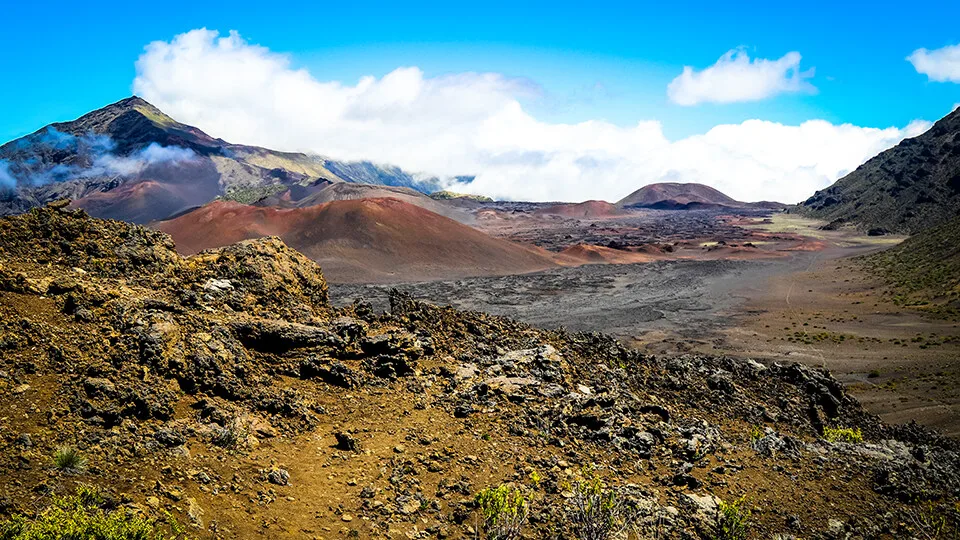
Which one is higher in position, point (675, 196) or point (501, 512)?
point (675, 196)

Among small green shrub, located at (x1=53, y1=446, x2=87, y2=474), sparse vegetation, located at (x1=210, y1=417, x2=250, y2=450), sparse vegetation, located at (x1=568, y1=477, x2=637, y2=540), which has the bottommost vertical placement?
sparse vegetation, located at (x1=568, y1=477, x2=637, y2=540)

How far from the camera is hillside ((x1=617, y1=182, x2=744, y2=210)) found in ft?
550

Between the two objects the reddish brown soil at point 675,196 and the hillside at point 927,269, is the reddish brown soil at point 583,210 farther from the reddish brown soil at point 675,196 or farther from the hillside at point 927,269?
the hillside at point 927,269

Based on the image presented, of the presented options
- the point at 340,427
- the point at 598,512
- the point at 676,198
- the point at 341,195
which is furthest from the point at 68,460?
the point at 676,198

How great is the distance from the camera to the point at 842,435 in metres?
10.8

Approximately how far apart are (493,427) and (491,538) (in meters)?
1.95

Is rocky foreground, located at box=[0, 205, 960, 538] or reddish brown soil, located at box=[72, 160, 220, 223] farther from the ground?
reddish brown soil, located at box=[72, 160, 220, 223]

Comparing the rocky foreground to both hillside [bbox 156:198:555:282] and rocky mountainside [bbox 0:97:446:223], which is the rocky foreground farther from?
rocky mountainside [bbox 0:97:446:223]

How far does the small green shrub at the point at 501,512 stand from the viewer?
5.09 meters

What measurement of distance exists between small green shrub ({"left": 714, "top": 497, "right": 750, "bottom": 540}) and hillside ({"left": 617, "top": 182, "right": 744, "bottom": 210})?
169 metres

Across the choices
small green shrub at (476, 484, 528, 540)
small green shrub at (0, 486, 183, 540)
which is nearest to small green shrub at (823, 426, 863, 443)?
small green shrub at (476, 484, 528, 540)

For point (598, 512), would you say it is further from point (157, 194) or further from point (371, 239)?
point (157, 194)

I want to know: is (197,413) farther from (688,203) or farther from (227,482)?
(688,203)

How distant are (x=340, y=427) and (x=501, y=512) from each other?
Result: 2291mm
